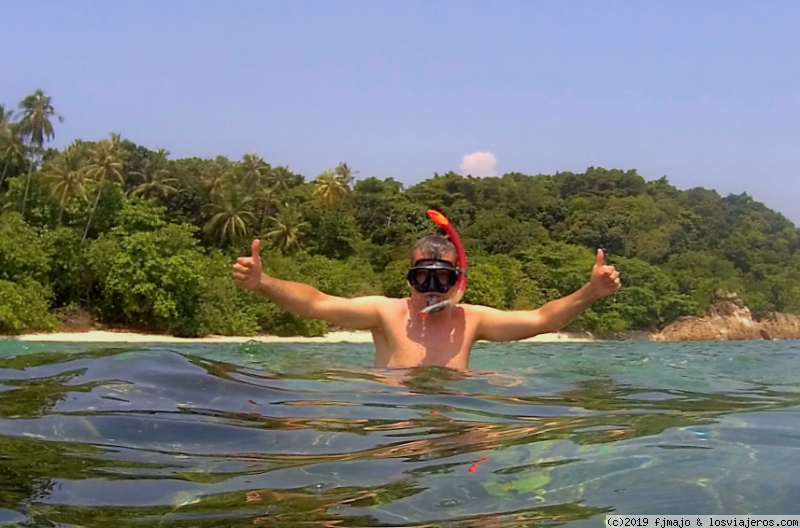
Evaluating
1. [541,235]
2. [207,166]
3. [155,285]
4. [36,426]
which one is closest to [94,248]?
[155,285]

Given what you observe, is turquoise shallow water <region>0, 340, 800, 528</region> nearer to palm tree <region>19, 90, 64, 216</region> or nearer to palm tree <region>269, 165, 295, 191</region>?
palm tree <region>19, 90, 64, 216</region>

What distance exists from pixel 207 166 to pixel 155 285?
15362mm

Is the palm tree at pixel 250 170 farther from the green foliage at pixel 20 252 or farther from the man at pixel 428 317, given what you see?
the man at pixel 428 317

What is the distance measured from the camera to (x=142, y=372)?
10.1 ft

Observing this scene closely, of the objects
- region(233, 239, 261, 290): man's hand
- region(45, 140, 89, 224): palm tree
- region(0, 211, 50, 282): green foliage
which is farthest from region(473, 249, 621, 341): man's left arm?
region(45, 140, 89, 224): palm tree

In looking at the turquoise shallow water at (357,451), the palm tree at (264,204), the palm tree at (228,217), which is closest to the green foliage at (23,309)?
the palm tree at (228,217)

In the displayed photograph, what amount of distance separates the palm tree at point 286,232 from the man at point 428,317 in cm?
3277

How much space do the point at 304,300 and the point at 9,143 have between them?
3299 centimetres

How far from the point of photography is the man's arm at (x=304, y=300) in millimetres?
3422

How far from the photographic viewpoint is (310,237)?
131 ft

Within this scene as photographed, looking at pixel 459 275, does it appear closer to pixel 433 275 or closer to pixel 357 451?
pixel 433 275

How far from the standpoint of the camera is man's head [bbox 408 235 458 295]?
365cm

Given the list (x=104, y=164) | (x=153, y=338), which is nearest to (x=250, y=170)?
(x=104, y=164)

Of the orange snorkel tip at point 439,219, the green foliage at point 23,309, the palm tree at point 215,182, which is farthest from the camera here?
the palm tree at point 215,182
